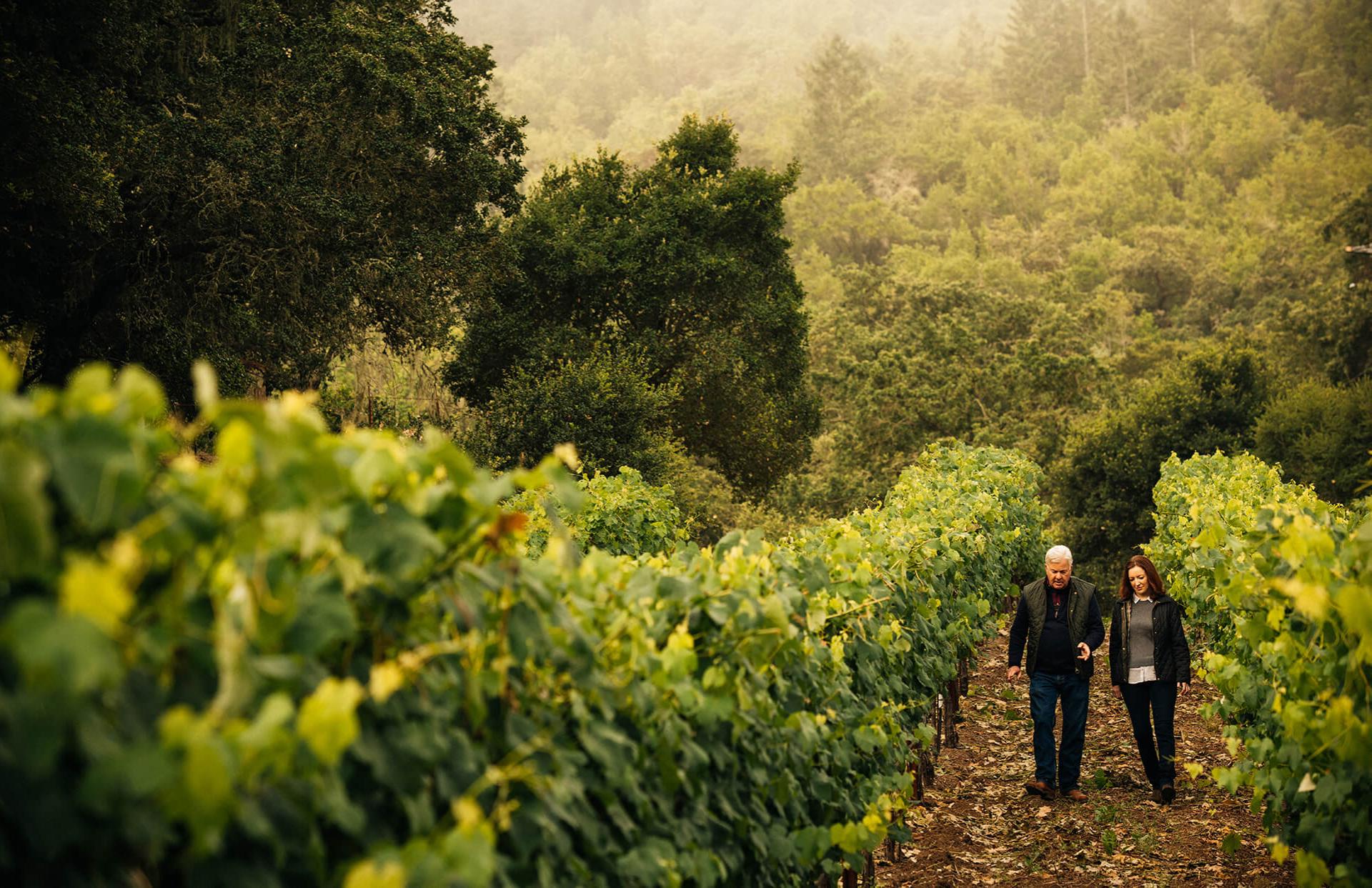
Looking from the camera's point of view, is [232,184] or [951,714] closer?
[951,714]

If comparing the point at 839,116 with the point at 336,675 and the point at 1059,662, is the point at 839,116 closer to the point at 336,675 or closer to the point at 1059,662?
the point at 1059,662

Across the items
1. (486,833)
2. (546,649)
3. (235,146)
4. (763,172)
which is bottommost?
(486,833)

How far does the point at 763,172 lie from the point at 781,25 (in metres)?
177

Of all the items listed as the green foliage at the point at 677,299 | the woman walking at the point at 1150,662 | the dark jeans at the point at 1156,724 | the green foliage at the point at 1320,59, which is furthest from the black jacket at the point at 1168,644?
Result: the green foliage at the point at 1320,59

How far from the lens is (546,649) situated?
2.61 meters

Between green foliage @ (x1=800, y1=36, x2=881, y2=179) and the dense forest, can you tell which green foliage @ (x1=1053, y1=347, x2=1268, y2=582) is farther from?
green foliage @ (x1=800, y1=36, x2=881, y2=179)

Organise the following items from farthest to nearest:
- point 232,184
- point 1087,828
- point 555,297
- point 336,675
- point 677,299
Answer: point 677,299 → point 555,297 → point 232,184 → point 1087,828 → point 336,675

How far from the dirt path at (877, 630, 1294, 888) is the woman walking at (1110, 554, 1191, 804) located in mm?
290

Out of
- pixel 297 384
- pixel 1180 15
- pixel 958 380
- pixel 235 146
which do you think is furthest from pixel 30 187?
pixel 1180 15

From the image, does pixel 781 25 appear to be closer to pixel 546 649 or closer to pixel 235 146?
pixel 235 146

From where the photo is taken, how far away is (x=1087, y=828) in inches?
292

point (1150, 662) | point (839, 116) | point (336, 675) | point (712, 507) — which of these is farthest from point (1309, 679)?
point (839, 116)

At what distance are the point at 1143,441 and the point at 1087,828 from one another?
914 inches

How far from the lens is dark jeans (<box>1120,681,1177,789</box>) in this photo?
7918mm
